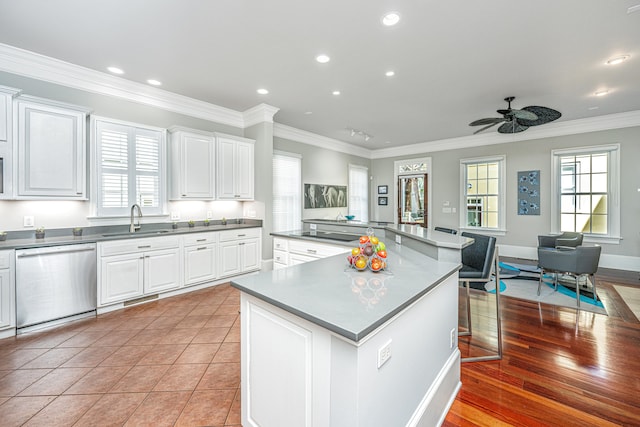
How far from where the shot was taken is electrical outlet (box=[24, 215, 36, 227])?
3101mm

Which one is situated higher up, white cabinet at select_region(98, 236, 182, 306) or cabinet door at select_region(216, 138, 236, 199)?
cabinet door at select_region(216, 138, 236, 199)

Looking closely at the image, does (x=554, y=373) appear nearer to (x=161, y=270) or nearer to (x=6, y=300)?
(x=161, y=270)

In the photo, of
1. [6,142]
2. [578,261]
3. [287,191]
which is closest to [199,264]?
[6,142]

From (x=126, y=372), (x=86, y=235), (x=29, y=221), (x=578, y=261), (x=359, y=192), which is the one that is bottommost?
(x=126, y=372)

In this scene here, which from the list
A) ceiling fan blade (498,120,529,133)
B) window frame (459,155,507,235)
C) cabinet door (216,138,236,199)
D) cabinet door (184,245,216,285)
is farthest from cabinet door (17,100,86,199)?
window frame (459,155,507,235)

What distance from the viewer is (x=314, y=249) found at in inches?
131

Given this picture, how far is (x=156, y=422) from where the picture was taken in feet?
5.35

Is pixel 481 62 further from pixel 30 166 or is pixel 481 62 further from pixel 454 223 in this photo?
pixel 30 166

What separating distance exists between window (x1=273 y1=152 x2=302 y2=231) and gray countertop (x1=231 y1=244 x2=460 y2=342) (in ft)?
13.0

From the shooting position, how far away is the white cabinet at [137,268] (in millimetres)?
3204

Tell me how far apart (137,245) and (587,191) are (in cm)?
808

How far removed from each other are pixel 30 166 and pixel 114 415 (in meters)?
2.86

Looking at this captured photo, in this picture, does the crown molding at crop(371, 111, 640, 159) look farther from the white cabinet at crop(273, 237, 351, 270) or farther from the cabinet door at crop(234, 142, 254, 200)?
the white cabinet at crop(273, 237, 351, 270)

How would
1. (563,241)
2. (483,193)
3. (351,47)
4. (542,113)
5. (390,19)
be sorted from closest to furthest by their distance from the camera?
(390,19)
(351,47)
(542,113)
(563,241)
(483,193)
